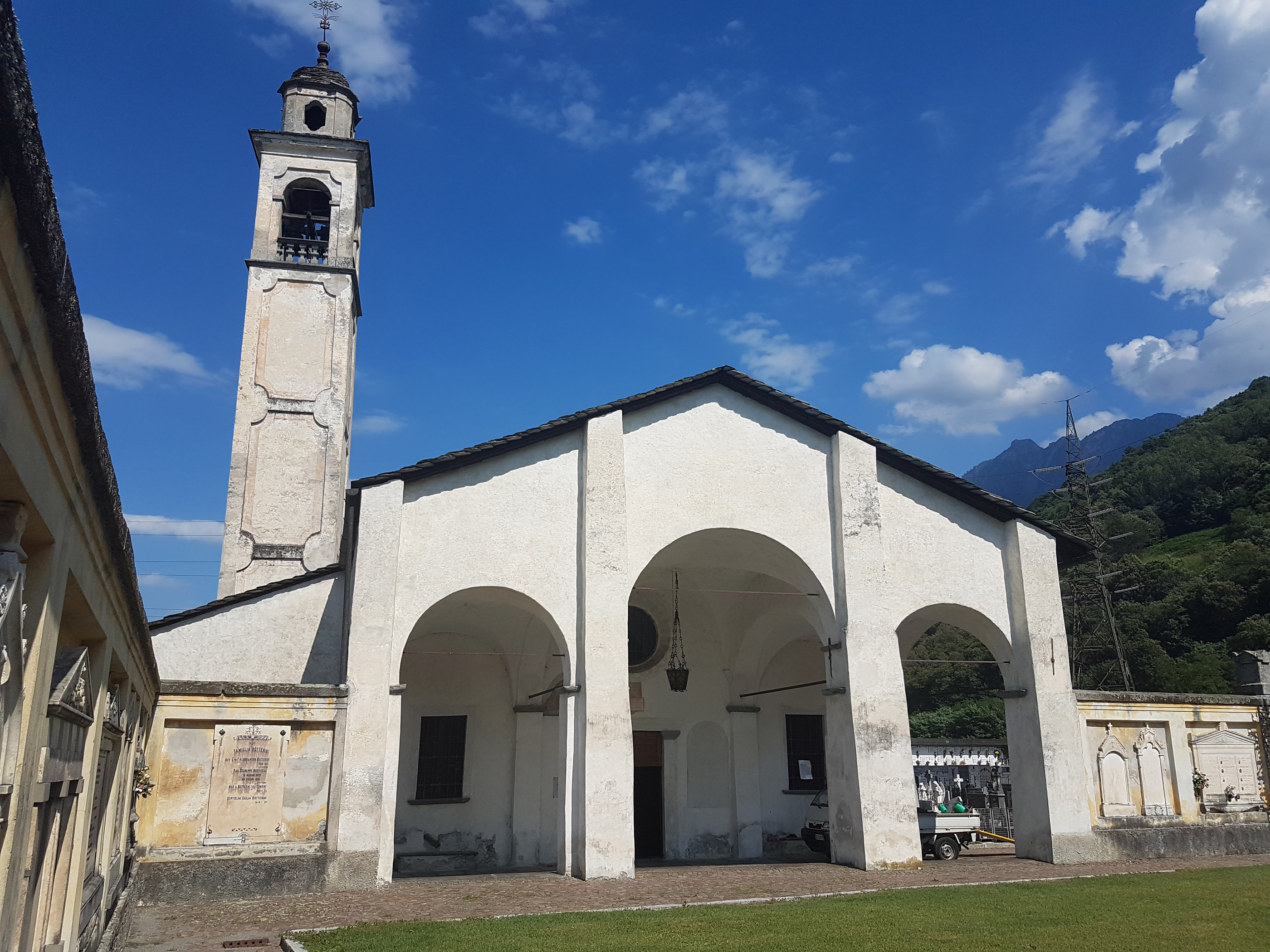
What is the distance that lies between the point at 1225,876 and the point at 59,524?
14139 millimetres

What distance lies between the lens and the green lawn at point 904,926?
315 inches

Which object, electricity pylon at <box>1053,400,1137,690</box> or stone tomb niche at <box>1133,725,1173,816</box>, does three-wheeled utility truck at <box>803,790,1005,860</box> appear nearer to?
stone tomb niche at <box>1133,725,1173,816</box>

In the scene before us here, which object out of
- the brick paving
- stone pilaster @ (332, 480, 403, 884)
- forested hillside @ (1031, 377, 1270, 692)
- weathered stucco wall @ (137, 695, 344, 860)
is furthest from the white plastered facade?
forested hillside @ (1031, 377, 1270, 692)

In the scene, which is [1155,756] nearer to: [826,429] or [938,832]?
[938,832]

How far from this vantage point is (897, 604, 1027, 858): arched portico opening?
52.1ft

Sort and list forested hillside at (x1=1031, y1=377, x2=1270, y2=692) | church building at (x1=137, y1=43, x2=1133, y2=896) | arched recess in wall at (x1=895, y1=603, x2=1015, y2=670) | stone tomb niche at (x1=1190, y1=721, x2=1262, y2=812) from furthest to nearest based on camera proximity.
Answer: forested hillside at (x1=1031, y1=377, x2=1270, y2=692) → stone tomb niche at (x1=1190, y1=721, x2=1262, y2=812) → arched recess in wall at (x1=895, y1=603, x2=1015, y2=670) → church building at (x1=137, y1=43, x2=1133, y2=896)

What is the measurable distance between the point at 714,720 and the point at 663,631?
2.02 meters

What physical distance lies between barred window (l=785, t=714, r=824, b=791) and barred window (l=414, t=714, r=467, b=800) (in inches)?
249

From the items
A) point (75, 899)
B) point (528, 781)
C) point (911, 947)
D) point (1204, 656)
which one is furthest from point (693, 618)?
point (1204, 656)

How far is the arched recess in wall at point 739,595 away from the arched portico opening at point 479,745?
242 cm

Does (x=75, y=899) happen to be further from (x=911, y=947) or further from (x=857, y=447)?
(x=857, y=447)

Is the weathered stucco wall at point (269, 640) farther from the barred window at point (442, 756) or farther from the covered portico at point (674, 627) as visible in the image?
the barred window at point (442, 756)

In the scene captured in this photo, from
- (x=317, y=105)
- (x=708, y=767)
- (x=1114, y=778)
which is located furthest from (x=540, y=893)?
(x=317, y=105)

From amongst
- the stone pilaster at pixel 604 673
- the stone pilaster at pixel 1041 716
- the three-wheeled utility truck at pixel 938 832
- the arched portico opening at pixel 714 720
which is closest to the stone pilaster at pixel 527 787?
the arched portico opening at pixel 714 720
